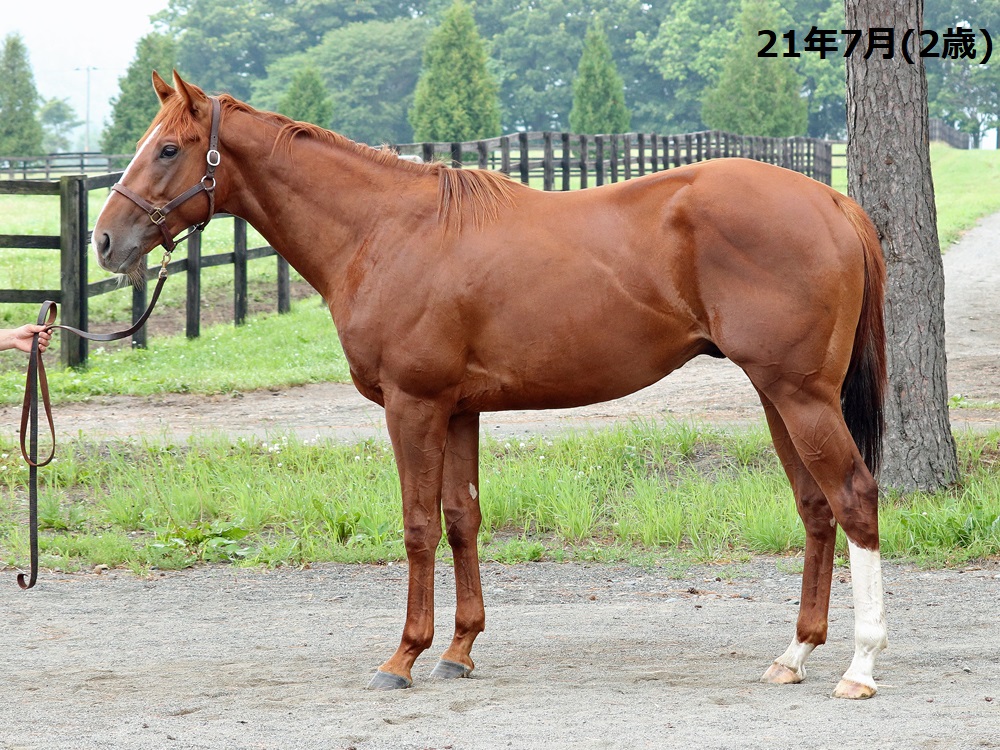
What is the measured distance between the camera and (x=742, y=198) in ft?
13.7

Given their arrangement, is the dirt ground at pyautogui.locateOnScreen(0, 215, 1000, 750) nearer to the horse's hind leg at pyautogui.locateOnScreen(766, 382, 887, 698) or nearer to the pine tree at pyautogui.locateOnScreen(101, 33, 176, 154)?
the horse's hind leg at pyautogui.locateOnScreen(766, 382, 887, 698)

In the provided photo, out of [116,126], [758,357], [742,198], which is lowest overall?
[758,357]

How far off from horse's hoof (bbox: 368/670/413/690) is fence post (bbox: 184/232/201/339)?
31.3ft

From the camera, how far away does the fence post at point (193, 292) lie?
13281 millimetres

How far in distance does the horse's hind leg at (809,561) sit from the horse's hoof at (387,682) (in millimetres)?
1403

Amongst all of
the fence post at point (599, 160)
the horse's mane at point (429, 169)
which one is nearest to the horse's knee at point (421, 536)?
the horse's mane at point (429, 169)

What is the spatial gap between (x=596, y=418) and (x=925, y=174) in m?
3.41

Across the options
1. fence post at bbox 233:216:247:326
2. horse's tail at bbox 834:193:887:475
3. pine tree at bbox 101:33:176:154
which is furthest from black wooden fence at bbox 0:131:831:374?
pine tree at bbox 101:33:176:154

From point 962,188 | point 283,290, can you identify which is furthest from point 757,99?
point 283,290

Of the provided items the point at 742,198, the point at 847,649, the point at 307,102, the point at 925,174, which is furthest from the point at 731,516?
the point at 307,102

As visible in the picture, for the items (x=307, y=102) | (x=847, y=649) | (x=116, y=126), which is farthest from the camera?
(x=116, y=126)

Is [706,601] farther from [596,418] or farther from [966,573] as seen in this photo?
[596,418]

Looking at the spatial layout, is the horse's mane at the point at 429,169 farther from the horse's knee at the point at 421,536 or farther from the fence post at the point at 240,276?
the fence post at the point at 240,276

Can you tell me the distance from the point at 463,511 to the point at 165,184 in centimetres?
178
